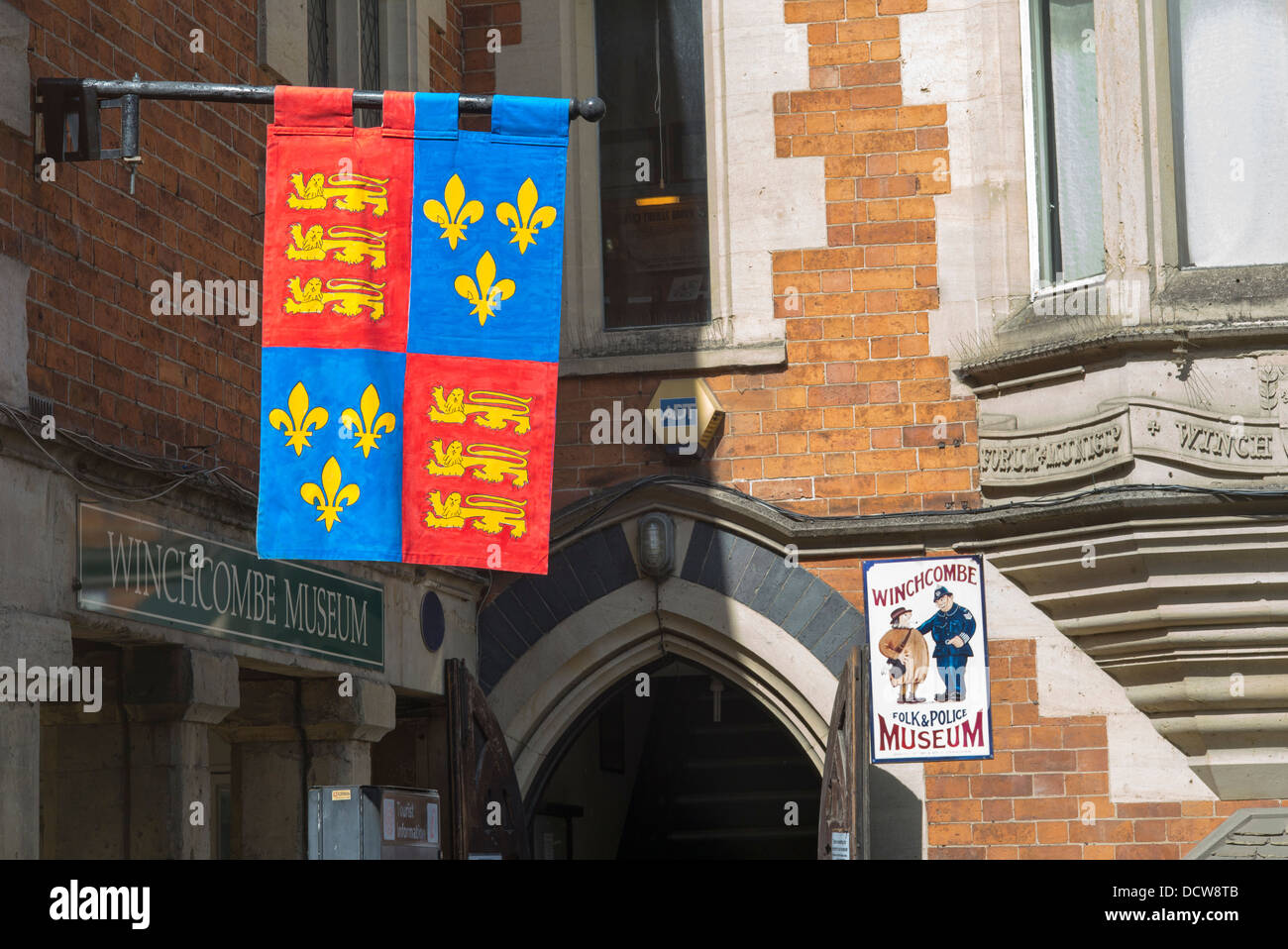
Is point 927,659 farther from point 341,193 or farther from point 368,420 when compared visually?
point 341,193

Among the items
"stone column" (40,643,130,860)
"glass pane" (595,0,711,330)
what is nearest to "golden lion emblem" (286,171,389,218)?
"stone column" (40,643,130,860)

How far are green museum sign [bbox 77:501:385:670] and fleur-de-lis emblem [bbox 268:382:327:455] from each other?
0.61 metres

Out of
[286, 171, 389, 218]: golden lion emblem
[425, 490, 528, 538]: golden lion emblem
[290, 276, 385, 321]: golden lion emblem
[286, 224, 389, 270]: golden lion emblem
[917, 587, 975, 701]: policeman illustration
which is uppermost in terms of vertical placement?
[286, 171, 389, 218]: golden lion emblem

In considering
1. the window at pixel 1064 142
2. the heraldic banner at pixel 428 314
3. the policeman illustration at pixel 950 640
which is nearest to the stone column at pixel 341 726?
the heraldic banner at pixel 428 314

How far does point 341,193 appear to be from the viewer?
22.1 feet

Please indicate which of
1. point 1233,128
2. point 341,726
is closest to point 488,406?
point 341,726

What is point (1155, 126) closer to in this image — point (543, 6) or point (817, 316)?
point (817, 316)

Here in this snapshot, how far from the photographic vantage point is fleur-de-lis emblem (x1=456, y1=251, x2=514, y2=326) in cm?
676

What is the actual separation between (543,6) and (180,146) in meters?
3.39

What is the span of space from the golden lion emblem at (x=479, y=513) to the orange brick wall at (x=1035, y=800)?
3.36 meters

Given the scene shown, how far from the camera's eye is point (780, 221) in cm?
990

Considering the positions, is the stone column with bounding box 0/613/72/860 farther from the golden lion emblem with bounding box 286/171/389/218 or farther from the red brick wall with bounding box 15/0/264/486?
the golden lion emblem with bounding box 286/171/389/218

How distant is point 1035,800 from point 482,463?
145 inches
